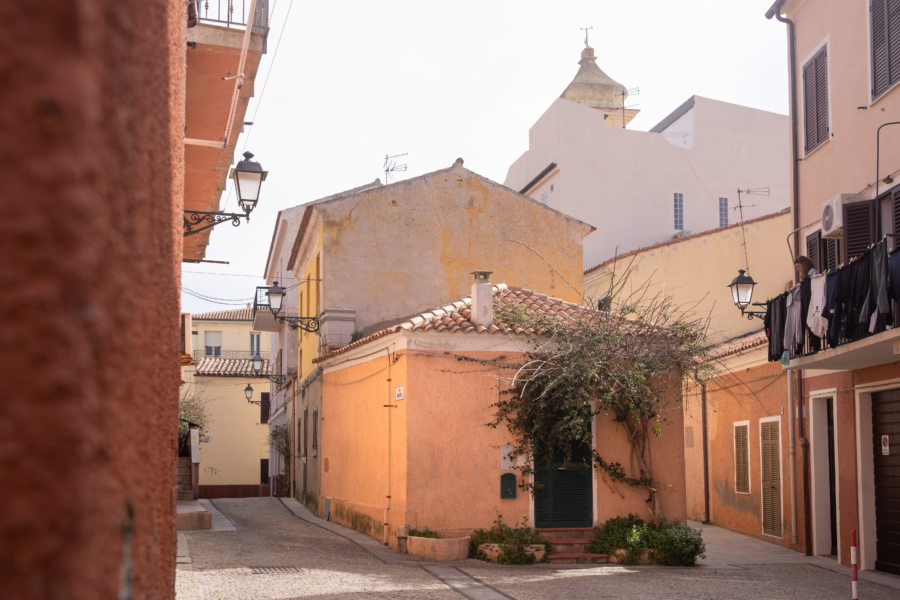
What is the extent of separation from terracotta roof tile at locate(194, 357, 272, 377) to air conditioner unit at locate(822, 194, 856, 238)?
39.5 metres

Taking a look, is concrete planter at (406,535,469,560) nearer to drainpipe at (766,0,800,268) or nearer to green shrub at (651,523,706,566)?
green shrub at (651,523,706,566)

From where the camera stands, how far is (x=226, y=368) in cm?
5475

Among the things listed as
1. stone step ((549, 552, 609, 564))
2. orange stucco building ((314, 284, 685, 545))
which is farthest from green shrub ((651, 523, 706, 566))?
orange stucco building ((314, 284, 685, 545))

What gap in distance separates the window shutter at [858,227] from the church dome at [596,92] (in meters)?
28.9

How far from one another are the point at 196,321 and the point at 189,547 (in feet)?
160

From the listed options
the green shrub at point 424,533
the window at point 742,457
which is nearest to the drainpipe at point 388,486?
the green shrub at point 424,533

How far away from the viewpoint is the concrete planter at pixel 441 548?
633 inches

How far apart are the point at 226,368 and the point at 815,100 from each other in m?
43.0

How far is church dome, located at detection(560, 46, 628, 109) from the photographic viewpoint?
142 ft

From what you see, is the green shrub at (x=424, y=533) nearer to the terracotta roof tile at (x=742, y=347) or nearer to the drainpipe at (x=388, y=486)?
the drainpipe at (x=388, y=486)

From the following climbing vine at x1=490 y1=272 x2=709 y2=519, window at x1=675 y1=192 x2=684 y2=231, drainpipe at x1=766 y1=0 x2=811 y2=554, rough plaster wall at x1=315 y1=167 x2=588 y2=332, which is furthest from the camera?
window at x1=675 y1=192 x2=684 y2=231

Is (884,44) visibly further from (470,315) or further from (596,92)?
(596,92)

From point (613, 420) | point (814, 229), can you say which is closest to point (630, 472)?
point (613, 420)

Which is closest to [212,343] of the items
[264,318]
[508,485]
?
[264,318]
